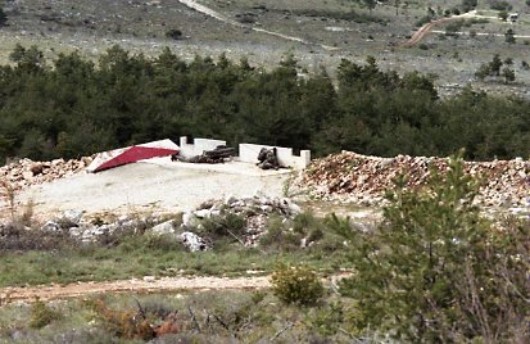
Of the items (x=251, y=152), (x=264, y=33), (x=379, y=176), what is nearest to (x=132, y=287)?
(x=379, y=176)

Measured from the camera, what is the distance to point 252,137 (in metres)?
31.1

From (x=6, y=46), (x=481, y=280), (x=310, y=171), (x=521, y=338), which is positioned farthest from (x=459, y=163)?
(x=6, y=46)

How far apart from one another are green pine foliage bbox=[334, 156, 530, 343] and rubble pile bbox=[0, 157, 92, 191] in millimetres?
19366

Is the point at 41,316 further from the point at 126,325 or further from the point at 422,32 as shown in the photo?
the point at 422,32

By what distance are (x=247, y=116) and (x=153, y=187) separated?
8382mm

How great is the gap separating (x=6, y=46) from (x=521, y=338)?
199 ft

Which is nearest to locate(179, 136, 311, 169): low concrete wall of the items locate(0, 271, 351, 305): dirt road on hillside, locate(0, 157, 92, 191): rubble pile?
locate(0, 157, 92, 191): rubble pile

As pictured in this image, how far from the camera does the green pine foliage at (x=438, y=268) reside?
6262 millimetres

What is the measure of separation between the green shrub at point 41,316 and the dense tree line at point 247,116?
62.5 ft

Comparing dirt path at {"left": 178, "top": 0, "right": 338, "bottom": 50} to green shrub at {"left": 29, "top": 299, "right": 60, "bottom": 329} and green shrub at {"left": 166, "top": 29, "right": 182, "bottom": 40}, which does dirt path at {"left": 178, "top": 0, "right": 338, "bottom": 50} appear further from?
green shrub at {"left": 29, "top": 299, "right": 60, "bottom": 329}

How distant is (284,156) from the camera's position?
2505 cm

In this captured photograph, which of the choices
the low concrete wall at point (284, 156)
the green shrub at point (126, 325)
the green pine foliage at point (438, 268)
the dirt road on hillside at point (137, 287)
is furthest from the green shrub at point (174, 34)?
the green pine foliage at point (438, 268)

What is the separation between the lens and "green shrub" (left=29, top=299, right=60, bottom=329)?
10609 mm

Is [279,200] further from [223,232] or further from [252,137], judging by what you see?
[252,137]
